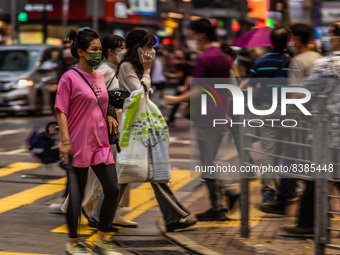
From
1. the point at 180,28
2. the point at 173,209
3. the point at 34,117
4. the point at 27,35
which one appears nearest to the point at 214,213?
the point at 173,209

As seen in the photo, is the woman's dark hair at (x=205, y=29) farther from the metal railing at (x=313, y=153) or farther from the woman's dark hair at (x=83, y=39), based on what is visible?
the woman's dark hair at (x=83, y=39)

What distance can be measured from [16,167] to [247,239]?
554 centimetres

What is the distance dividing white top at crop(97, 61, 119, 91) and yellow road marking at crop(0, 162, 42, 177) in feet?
13.4

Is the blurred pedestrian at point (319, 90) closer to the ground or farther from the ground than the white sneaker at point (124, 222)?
farther from the ground

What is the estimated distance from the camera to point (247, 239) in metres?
6.65

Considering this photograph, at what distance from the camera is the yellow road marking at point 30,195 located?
27.6ft

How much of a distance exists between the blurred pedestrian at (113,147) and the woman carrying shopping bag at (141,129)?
4.3 inches

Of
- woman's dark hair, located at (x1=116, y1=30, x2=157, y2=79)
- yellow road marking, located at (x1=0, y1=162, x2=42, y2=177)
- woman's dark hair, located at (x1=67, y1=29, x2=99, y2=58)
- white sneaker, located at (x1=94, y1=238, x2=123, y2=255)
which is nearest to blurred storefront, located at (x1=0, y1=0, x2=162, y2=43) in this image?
yellow road marking, located at (x1=0, y1=162, x2=42, y2=177)

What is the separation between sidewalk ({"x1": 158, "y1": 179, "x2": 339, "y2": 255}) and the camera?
628 cm

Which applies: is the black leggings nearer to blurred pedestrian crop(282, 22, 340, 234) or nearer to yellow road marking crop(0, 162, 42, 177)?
blurred pedestrian crop(282, 22, 340, 234)

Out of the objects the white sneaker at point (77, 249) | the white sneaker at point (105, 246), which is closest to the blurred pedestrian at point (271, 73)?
the white sneaker at point (105, 246)

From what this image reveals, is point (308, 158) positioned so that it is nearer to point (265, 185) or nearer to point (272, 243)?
point (272, 243)

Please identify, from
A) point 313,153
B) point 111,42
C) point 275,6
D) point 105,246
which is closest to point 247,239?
point 313,153

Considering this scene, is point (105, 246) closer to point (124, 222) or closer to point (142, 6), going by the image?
point (124, 222)
